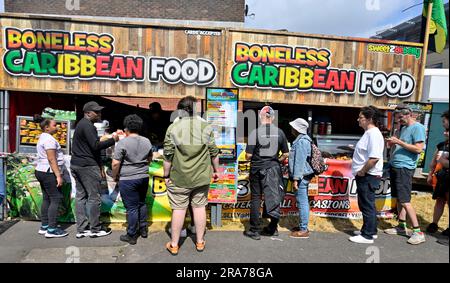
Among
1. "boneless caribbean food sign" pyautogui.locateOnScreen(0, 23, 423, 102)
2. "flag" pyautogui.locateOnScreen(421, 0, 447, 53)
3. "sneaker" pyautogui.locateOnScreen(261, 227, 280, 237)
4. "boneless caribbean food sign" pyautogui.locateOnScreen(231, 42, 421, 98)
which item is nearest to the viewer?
"sneaker" pyautogui.locateOnScreen(261, 227, 280, 237)

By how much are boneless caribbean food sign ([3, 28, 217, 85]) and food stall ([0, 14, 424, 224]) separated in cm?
2

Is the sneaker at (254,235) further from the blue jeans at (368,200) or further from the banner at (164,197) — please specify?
the blue jeans at (368,200)

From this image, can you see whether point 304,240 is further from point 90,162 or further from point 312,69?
point 312,69

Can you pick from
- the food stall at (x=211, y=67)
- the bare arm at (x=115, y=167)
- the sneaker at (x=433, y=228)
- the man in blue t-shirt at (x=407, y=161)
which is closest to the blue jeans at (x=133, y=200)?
the bare arm at (x=115, y=167)

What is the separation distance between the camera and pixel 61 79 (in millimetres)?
6008

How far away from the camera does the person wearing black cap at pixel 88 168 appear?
3908 millimetres

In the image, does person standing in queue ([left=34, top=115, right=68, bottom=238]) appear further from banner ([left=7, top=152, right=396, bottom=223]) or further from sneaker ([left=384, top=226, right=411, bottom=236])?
sneaker ([left=384, top=226, right=411, bottom=236])

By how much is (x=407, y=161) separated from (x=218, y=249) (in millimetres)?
2870

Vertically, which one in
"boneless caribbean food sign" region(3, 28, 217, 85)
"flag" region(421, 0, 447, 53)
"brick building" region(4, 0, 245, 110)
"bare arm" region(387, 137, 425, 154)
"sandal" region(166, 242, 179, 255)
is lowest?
"sandal" region(166, 242, 179, 255)

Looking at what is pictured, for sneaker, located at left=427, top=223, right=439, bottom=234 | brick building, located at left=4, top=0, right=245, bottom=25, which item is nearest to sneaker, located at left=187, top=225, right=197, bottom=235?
sneaker, located at left=427, top=223, right=439, bottom=234

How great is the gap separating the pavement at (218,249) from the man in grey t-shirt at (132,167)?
1.16 feet

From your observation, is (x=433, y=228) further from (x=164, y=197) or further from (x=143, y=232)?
(x=143, y=232)

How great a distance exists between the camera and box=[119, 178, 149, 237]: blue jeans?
3.84 meters
